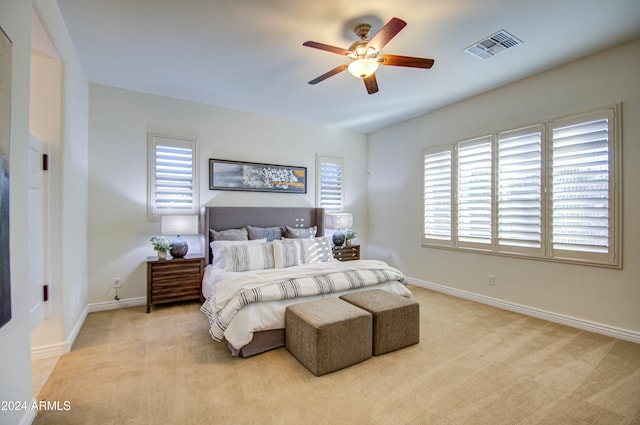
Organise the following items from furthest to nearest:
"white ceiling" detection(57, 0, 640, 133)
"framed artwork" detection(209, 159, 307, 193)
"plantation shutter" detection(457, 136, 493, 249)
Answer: "framed artwork" detection(209, 159, 307, 193) < "plantation shutter" detection(457, 136, 493, 249) < "white ceiling" detection(57, 0, 640, 133)

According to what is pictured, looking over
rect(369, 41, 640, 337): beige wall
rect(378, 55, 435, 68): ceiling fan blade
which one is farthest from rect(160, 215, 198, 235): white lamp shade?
rect(369, 41, 640, 337): beige wall

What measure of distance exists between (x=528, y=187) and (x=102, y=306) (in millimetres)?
5755

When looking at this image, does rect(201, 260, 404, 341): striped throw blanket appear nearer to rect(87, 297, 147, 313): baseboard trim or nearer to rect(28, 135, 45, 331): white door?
rect(28, 135, 45, 331): white door

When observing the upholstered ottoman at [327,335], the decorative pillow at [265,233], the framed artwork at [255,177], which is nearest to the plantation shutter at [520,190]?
the upholstered ottoman at [327,335]

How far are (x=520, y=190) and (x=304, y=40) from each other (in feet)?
10.6

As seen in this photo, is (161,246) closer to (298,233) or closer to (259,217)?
(259,217)

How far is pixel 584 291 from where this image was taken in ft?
10.7

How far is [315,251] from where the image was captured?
412 cm

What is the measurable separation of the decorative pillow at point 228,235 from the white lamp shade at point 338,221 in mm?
1698

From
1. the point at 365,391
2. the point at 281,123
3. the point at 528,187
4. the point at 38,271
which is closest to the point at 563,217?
the point at 528,187

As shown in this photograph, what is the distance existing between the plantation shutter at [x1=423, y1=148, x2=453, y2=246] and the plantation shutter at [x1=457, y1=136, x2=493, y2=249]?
0.60 feet

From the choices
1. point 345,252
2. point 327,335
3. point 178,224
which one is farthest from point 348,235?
point 327,335

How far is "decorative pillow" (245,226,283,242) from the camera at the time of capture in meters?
4.48

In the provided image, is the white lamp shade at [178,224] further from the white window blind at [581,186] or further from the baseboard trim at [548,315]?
the white window blind at [581,186]
